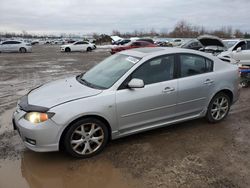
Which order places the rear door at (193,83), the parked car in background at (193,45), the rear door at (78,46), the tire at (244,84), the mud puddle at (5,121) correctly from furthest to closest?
1. the rear door at (78,46)
2. the parked car in background at (193,45)
3. the tire at (244,84)
4. the mud puddle at (5,121)
5. the rear door at (193,83)

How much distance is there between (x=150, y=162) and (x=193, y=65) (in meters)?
2.12

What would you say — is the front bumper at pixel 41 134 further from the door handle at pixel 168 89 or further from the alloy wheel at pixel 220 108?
the alloy wheel at pixel 220 108

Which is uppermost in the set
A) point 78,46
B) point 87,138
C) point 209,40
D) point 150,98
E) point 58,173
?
point 209,40

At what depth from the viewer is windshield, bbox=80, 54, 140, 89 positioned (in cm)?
422

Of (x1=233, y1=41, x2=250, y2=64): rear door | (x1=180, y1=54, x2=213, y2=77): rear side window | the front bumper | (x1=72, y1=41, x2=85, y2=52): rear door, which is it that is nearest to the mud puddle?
the front bumper

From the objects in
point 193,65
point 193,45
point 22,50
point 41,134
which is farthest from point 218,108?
point 22,50

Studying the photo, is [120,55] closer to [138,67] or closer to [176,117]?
[138,67]

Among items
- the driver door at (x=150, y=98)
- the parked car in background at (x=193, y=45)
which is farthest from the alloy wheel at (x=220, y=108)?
→ the parked car in background at (x=193, y=45)

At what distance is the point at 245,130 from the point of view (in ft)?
16.2

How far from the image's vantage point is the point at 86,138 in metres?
3.82

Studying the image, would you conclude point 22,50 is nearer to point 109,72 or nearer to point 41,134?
point 109,72

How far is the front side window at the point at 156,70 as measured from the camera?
427 centimetres

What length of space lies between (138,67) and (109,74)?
1.82 feet

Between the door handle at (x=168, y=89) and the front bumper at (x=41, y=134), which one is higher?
the door handle at (x=168, y=89)
